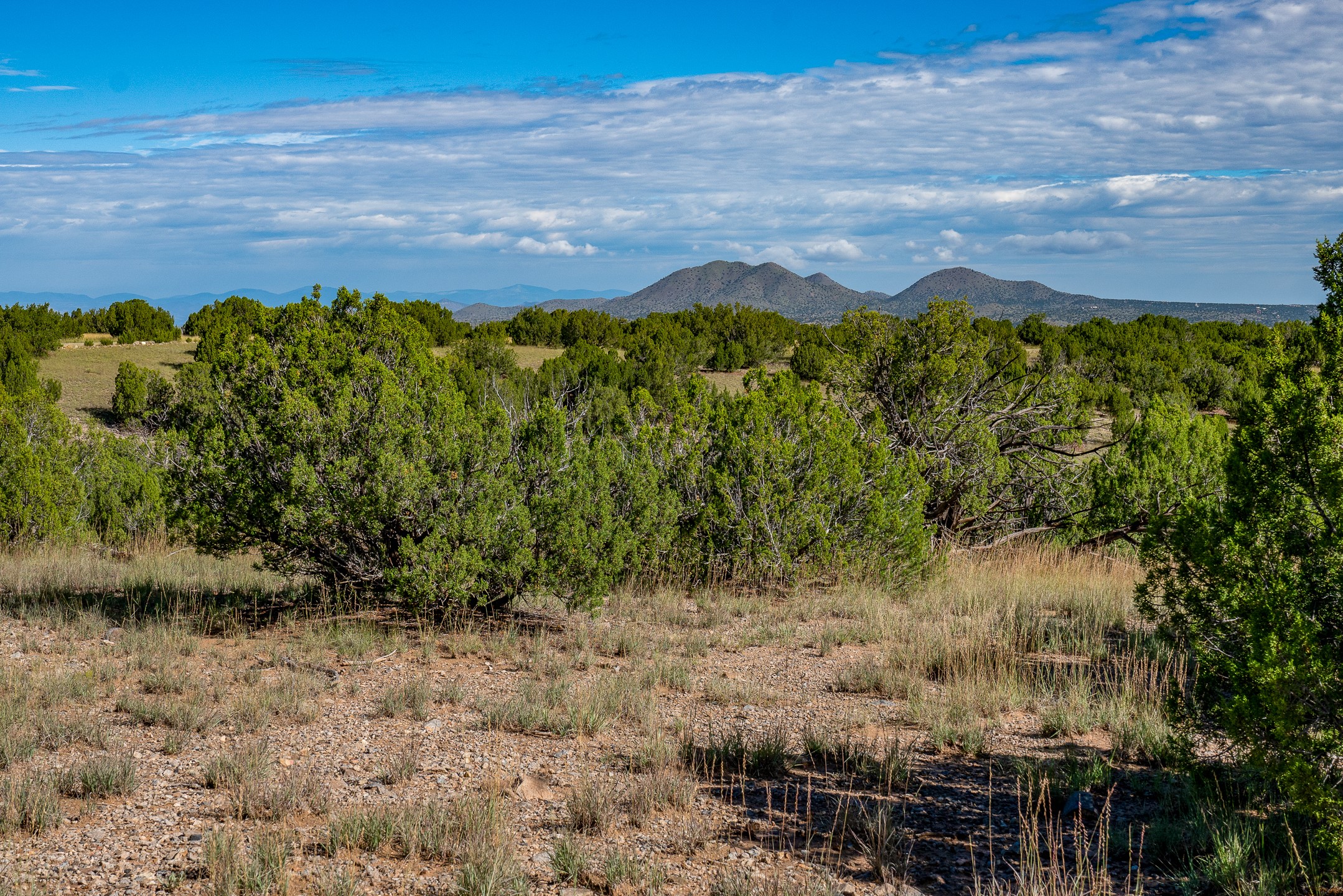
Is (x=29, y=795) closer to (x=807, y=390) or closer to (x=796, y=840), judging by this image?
(x=796, y=840)

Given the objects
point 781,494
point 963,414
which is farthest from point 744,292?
point 781,494

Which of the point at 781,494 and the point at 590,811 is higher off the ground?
the point at 781,494

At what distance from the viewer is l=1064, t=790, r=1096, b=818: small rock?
4.04m

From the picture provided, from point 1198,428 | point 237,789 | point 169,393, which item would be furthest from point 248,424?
point 169,393

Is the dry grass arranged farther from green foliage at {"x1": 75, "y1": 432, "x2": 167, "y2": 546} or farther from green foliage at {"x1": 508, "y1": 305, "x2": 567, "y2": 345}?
green foliage at {"x1": 508, "y1": 305, "x2": 567, "y2": 345}

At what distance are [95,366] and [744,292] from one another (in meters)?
95.9

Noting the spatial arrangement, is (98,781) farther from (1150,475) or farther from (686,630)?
(1150,475)

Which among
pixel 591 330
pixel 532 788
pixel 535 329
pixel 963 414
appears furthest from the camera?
pixel 535 329

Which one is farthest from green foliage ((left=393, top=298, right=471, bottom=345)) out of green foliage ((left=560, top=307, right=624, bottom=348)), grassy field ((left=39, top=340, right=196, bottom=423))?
grassy field ((left=39, top=340, right=196, bottom=423))

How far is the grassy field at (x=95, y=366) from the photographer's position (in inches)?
911

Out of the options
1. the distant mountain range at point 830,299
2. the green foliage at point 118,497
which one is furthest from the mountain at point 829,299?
the green foliage at point 118,497

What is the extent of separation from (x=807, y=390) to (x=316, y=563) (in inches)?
206

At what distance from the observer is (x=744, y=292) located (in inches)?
4641

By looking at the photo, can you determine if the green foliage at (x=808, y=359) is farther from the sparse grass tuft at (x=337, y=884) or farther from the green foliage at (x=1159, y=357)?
the sparse grass tuft at (x=337, y=884)
